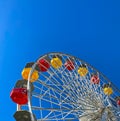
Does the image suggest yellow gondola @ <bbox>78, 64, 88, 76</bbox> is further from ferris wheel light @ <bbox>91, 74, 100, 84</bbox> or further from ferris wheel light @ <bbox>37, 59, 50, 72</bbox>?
ferris wheel light @ <bbox>37, 59, 50, 72</bbox>

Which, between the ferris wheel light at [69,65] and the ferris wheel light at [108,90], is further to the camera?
the ferris wheel light at [108,90]

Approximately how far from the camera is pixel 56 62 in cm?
1064

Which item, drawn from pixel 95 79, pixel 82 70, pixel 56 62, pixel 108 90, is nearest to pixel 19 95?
pixel 56 62

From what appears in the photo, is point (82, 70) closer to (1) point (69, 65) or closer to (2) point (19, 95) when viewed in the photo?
(1) point (69, 65)

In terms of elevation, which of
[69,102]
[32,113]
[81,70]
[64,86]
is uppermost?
[81,70]

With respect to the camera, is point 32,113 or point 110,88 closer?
point 32,113

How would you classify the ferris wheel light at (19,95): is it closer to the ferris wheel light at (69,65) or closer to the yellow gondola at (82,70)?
the ferris wheel light at (69,65)

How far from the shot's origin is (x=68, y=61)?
1127 cm

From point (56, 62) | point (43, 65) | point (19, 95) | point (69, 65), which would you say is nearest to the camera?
point (19, 95)

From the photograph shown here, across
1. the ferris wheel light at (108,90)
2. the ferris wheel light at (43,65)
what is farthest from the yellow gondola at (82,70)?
the ferris wheel light at (43,65)

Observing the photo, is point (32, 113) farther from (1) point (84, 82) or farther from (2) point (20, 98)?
(1) point (84, 82)

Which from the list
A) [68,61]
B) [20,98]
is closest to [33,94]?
[20,98]

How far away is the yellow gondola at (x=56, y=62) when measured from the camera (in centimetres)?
1060

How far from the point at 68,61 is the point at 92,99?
173cm
